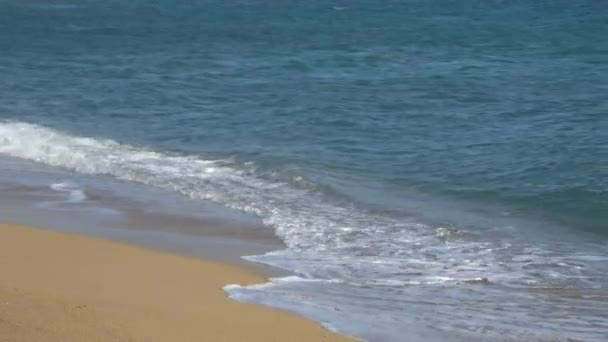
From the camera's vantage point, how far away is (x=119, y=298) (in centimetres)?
938

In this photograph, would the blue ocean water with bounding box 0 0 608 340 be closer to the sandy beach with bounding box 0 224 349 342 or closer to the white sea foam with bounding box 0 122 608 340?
the white sea foam with bounding box 0 122 608 340

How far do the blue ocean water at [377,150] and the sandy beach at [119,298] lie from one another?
45 cm

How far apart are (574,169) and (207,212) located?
4801 millimetres

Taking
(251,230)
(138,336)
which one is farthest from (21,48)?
(138,336)

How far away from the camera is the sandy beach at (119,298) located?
8250 mm

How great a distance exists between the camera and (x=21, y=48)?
33.7 meters

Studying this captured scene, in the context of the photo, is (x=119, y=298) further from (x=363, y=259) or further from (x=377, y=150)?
(x=377, y=150)

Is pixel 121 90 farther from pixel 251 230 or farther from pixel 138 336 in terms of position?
pixel 138 336

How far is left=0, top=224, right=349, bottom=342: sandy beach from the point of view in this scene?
8.25 meters

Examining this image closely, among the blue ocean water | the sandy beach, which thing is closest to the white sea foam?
the blue ocean water

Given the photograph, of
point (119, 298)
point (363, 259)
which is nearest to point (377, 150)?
point (363, 259)

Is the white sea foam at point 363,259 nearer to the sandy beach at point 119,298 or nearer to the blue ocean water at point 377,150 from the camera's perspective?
the blue ocean water at point 377,150

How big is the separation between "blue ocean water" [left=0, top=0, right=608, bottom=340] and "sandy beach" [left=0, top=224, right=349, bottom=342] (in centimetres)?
45

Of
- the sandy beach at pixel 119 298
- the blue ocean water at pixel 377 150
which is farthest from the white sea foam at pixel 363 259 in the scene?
the sandy beach at pixel 119 298
